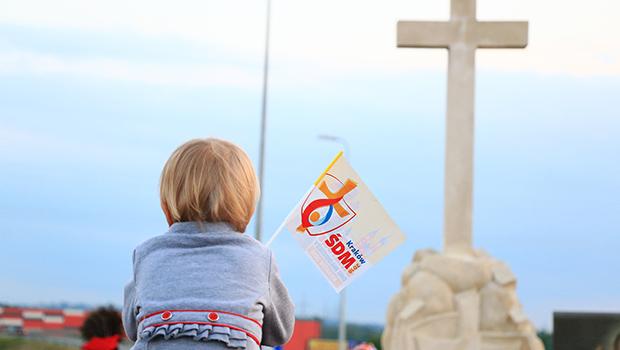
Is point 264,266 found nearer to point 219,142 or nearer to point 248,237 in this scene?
point 248,237

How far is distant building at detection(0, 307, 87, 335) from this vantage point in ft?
49.4

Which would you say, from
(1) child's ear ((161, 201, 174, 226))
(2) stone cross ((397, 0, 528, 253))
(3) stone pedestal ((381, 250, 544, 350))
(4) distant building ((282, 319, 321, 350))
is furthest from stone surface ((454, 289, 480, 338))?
(4) distant building ((282, 319, 321, 350))

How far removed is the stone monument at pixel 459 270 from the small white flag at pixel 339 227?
8.68 m

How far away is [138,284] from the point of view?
296 centimetres

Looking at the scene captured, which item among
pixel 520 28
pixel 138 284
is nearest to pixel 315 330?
pixel 520 28

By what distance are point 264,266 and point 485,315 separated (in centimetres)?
1120

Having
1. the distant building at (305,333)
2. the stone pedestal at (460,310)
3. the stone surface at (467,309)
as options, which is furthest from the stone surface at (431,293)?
the distant building at (305,333)

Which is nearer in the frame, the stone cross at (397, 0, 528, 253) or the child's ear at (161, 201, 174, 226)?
the child's ear at (161, 201, 174, 226)

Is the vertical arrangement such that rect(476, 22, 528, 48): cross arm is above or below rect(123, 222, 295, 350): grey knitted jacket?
above

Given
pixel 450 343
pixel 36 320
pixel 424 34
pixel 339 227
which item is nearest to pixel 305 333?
pixel 36 320

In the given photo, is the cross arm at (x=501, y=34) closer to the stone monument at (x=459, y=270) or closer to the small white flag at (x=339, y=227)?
the stone monument at (x=459, y=270)

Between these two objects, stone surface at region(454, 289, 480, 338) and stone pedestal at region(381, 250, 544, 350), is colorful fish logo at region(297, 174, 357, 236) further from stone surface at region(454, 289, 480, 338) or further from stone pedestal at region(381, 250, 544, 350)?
stone surface at region(454, 289, 480, 338)

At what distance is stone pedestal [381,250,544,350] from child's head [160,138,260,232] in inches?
420

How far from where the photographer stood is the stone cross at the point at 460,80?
1323cm
